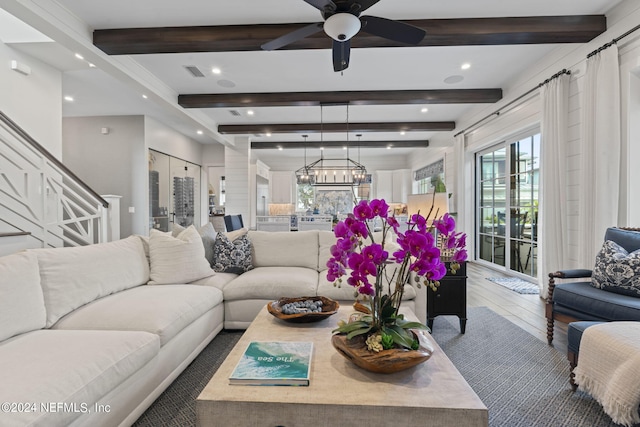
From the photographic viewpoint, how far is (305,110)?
18.8 ft

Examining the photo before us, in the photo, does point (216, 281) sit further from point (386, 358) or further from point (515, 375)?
point (515, 375)

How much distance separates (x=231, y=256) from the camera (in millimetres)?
3072

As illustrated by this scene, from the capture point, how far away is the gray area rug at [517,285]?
402 cm

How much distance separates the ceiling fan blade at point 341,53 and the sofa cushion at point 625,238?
2.62 metres

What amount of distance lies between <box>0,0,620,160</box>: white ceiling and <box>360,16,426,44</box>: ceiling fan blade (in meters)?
0.70

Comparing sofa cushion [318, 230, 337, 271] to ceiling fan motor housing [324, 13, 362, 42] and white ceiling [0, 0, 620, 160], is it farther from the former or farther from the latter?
white ceiling [0, 0, 620, 160]

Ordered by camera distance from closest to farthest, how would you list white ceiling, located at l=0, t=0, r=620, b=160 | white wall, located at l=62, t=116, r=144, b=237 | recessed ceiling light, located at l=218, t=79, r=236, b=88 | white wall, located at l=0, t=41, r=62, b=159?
white ceiling, located at l=0, t=0, r=620, b=160, white wall, located at l=0, t=41, r=62, b=159, recessed ceiling light, located at l=218, t=79, r=236, b=88, white wall, located at l=62, t=116, r=144, b=237

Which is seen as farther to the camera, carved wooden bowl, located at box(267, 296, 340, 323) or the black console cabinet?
the black console cabinet

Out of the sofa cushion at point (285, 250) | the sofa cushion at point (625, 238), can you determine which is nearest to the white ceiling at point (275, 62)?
the sofa cushion at point (625, 238)

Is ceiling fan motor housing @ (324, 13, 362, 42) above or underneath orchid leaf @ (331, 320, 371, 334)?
above

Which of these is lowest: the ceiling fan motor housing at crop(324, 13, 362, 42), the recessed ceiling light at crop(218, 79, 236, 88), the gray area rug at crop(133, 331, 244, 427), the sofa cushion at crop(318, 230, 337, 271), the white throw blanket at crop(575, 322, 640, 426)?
the gray area rug at crop(133, 331, 244, 427)

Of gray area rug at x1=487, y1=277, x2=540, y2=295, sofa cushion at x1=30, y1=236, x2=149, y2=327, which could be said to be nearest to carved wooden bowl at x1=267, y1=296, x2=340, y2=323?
sofa cushion at x1=30, y1=236, x2=149, y2=327

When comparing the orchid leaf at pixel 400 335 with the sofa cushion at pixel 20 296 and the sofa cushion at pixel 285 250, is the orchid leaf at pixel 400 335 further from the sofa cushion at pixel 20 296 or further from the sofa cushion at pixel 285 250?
the sofa cushion at pixel 285 250

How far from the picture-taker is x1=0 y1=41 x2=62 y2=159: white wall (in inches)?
144
